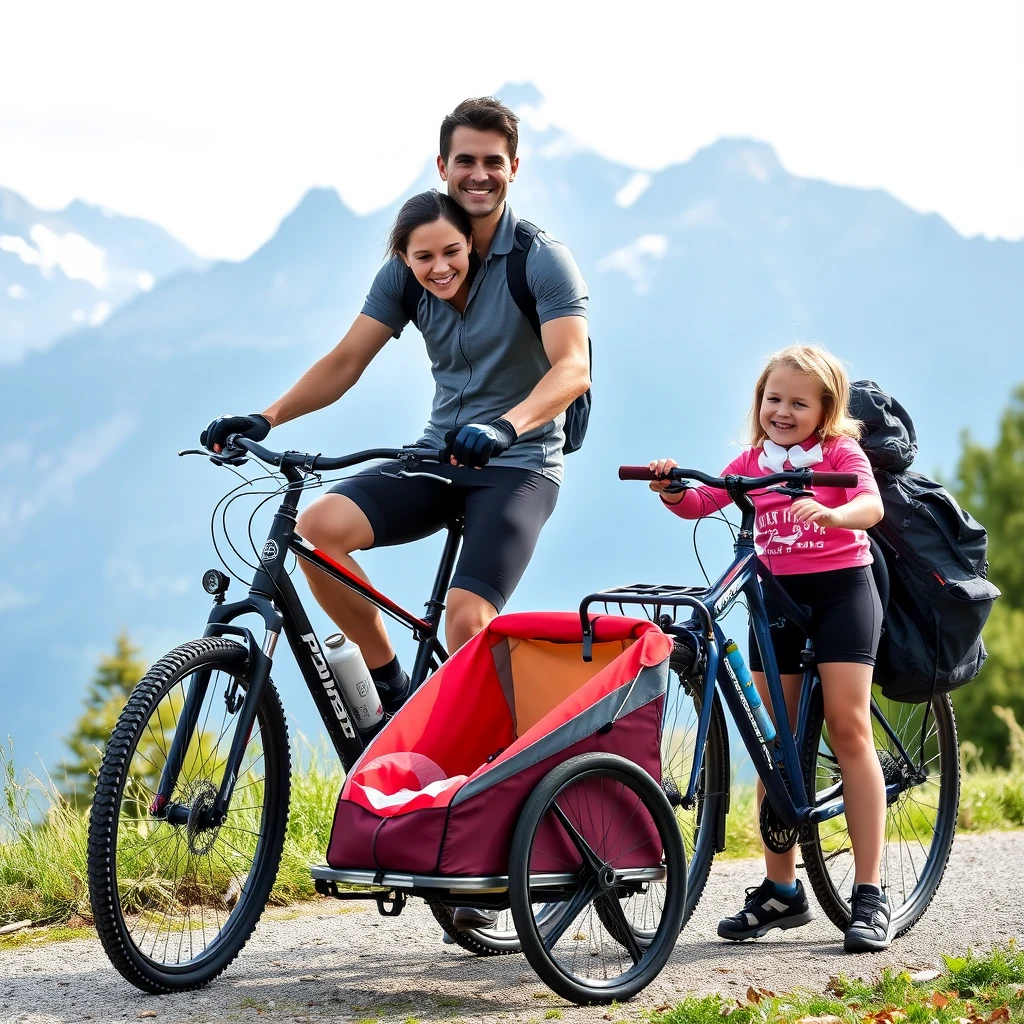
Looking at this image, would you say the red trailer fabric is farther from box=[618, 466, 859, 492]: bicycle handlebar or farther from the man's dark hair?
the man's dark hair

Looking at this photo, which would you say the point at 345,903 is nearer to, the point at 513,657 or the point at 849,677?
the point at 513,657

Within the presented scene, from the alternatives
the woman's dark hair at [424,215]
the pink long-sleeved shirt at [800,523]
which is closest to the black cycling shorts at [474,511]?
the pink long-sleeved shirt at [800,523]

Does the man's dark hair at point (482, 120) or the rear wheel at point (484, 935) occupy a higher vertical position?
the man's dark hair at point (482, 120)

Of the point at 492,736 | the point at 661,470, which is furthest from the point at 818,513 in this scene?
the point at 492,736

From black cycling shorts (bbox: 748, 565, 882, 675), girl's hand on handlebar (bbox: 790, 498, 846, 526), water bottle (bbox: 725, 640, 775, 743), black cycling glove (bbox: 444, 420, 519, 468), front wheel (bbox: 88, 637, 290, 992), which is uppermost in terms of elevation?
black cycling glove (bbox: 444, 420, 519, 468)

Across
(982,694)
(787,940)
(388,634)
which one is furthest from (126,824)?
(982,694)

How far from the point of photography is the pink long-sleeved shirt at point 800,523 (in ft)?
13.0

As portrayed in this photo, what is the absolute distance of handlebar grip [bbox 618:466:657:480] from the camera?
3799 millimetres

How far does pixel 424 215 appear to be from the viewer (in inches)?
157

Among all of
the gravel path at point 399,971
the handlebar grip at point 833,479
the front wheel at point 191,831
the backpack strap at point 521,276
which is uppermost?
the backpack strap at point 521,276

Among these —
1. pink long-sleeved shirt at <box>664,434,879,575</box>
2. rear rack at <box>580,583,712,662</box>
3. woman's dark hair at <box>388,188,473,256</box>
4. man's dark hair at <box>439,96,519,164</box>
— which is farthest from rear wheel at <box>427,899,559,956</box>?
man's dark hair at <box>439,96,519,164</box>

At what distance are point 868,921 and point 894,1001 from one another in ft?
2.33

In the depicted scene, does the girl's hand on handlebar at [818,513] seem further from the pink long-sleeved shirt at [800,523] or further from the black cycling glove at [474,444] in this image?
the black cycling glove at [474,444]

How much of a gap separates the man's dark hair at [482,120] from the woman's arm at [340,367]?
1.91ft
